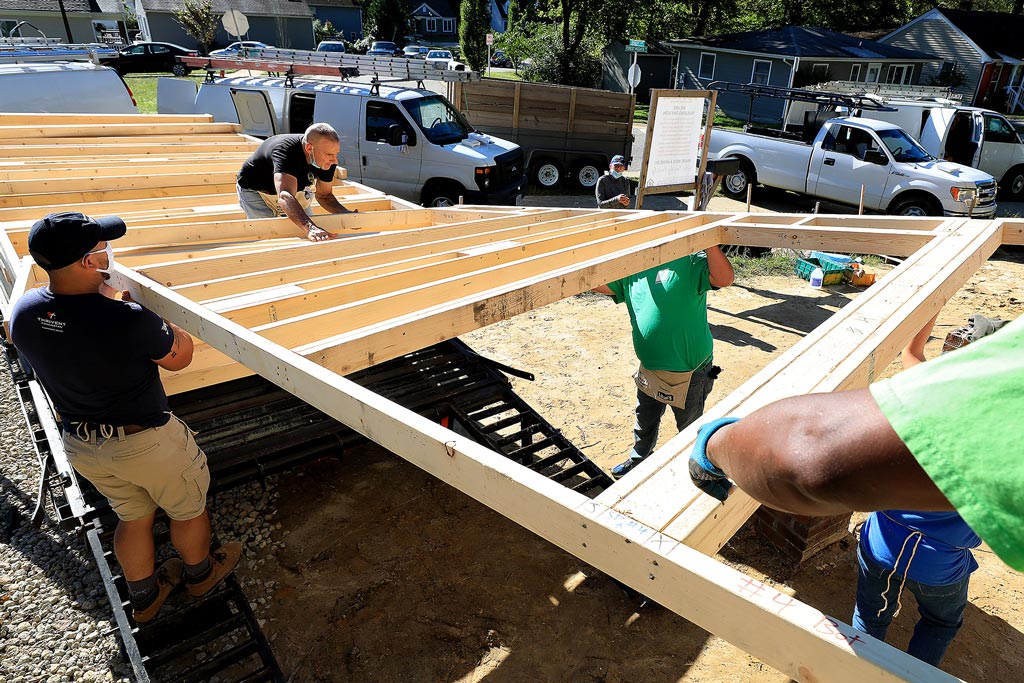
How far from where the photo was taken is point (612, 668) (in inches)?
127

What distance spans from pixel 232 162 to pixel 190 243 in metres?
2.85

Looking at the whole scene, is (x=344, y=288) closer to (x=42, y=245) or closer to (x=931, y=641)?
(x=42, y=245)

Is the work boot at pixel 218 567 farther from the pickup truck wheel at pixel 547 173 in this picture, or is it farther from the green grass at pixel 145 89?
the green grass at pixel 145 89

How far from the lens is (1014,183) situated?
1434 cm

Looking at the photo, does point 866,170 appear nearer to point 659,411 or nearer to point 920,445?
point 659,411

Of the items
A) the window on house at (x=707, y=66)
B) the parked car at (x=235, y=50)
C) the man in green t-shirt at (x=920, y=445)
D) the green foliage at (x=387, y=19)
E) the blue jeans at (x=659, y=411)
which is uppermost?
the green foliage at (x=387, y=19)

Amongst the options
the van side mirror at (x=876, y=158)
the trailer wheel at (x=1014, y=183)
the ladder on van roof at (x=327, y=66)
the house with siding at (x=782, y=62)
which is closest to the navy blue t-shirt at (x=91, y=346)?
the ladder on van roof at (x=327, y=66)

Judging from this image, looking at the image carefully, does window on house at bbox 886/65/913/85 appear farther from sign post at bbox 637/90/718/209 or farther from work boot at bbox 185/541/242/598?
work boot at bbox 185/541/242/598

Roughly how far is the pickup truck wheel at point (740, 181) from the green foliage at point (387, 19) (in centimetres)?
4400

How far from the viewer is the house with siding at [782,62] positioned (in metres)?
25.2

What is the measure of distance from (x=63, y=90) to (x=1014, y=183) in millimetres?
18426

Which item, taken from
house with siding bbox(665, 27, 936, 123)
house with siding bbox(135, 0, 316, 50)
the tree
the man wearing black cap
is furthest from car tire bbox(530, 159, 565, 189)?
house with siding bbox(135, 0, 316, 50)

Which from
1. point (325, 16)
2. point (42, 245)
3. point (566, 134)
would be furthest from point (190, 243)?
point (325, 16)

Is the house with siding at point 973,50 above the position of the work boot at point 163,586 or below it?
above
